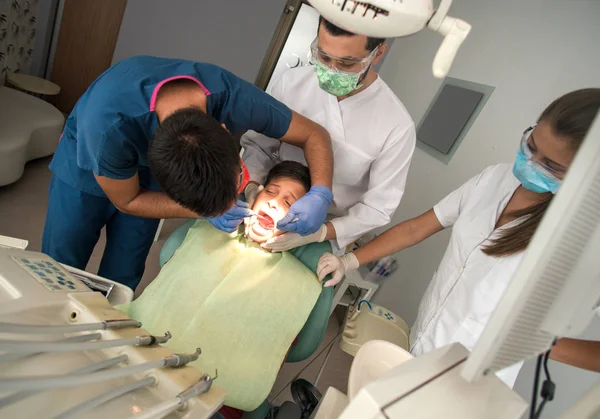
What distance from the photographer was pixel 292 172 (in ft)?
5.51

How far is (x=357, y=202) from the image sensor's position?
5.88 ft

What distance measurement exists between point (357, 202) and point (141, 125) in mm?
1013

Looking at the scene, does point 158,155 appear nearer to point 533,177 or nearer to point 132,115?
point 132,115

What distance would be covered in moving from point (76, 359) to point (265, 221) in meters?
0.98

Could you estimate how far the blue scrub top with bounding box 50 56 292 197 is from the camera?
114 cm

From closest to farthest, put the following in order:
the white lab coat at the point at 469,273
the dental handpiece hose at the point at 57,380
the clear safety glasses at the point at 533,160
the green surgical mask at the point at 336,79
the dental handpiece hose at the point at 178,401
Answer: the dental handpiece hose at the point at 57,380, the dental handpiece hose at the point at 178,401, the clear safety glasses at the point at 533,160, the white lab coat at the point at 469,273, the green surgical mask at the point at 336,79

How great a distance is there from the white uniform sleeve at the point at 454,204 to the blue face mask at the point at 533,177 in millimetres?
243

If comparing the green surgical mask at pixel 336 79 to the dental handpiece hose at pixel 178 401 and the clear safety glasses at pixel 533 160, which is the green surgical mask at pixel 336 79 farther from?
the dental handpiece hose at pixel 178 401

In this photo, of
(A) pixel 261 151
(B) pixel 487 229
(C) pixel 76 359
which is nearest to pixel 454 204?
(B) pixel 487 229

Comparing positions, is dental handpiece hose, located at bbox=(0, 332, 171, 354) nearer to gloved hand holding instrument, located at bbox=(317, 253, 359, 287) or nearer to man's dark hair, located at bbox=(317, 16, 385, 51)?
gloved hand holding instrument, located at bbox=(317, 253, 359, 287)

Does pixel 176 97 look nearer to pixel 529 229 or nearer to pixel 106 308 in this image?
pixel 106 308

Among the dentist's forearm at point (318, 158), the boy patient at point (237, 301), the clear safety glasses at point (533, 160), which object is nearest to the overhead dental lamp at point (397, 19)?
the clear safety glasses at point (533, 160)

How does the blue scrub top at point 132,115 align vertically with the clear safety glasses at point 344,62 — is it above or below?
below

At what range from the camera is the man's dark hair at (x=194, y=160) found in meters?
1.02
